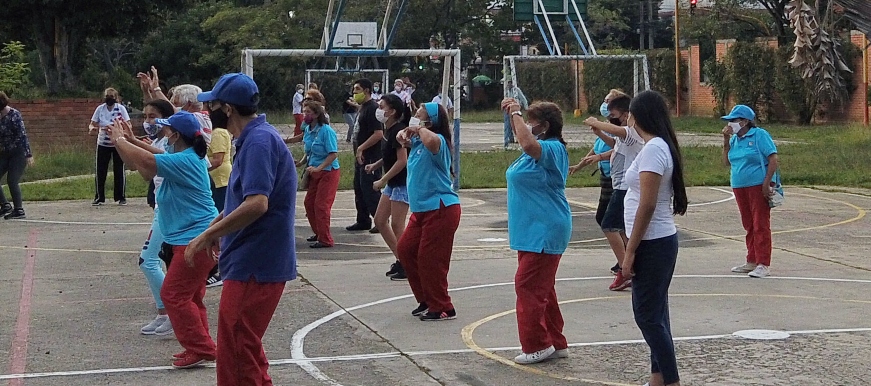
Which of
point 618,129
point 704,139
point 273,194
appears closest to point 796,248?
point 618,129

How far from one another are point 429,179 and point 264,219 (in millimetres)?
3524

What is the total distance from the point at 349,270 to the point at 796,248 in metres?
5.17

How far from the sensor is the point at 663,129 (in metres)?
6.26

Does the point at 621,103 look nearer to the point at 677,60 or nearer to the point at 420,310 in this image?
the point at 420,310

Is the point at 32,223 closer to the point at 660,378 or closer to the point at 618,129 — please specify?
the point at 618,129

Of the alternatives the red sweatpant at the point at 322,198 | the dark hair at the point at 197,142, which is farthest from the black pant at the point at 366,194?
the dark hair at the point at 197,142

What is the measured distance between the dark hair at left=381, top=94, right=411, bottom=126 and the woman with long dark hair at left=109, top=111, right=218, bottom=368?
2818mm

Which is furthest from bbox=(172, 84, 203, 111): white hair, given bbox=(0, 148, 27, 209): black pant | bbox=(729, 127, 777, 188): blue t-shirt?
bbox=(0, 148, 27, 209): black pant

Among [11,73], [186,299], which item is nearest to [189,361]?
[186,299]

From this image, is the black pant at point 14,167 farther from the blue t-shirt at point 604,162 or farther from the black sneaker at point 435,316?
the black sneaker at point 435,316

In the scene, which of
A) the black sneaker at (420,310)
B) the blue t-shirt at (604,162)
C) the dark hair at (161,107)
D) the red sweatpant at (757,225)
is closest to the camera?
the dark hair at (161,107)

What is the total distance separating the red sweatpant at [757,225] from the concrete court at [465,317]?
0.27m

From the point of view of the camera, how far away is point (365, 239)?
1390 centimetres

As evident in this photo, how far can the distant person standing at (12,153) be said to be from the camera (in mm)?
16062
